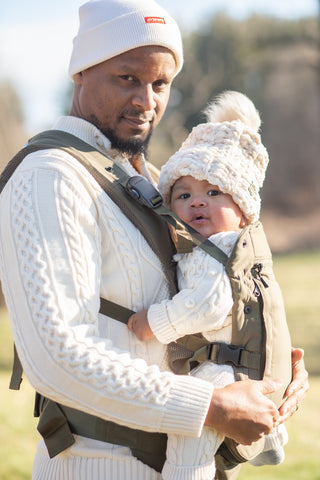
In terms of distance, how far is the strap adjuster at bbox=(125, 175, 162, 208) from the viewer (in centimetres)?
195

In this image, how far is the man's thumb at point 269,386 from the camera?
1.87 metres

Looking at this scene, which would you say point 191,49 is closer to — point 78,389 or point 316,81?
point 316,81

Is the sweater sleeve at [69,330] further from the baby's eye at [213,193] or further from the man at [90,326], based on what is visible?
the baby's eye at [213,193]

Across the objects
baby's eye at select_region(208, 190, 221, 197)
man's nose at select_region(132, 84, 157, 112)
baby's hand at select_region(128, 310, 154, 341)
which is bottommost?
baby's hand at select_region(128, 310, 154, 341)

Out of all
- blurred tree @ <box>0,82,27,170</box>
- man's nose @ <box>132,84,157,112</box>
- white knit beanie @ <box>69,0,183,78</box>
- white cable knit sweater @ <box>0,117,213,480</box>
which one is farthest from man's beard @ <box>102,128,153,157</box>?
blurred tree @ <box>0,82,27,170</box>

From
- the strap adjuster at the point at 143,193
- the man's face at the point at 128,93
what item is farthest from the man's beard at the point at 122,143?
the strap adjuster at the point at 143,193

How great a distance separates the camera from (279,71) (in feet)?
95.7

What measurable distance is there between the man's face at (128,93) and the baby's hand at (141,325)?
2.18 feet

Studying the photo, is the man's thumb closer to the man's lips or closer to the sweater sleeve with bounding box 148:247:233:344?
the sweater sleeve with bounding box 148:247:233:344

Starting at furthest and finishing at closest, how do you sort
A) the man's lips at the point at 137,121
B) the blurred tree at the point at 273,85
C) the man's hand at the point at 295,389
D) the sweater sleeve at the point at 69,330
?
the blurred tree at the point at 273,85 → the man's lips at the point at 137,121 → the man's hand at the point at 295,389 → the sweater sleeve at the point at 69,330

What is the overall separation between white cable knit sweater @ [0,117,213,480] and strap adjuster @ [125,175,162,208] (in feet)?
0.42

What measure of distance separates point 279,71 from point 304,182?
5.15m

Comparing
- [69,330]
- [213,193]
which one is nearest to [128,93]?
[213,193]

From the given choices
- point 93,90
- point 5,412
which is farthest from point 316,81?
point 93,90
